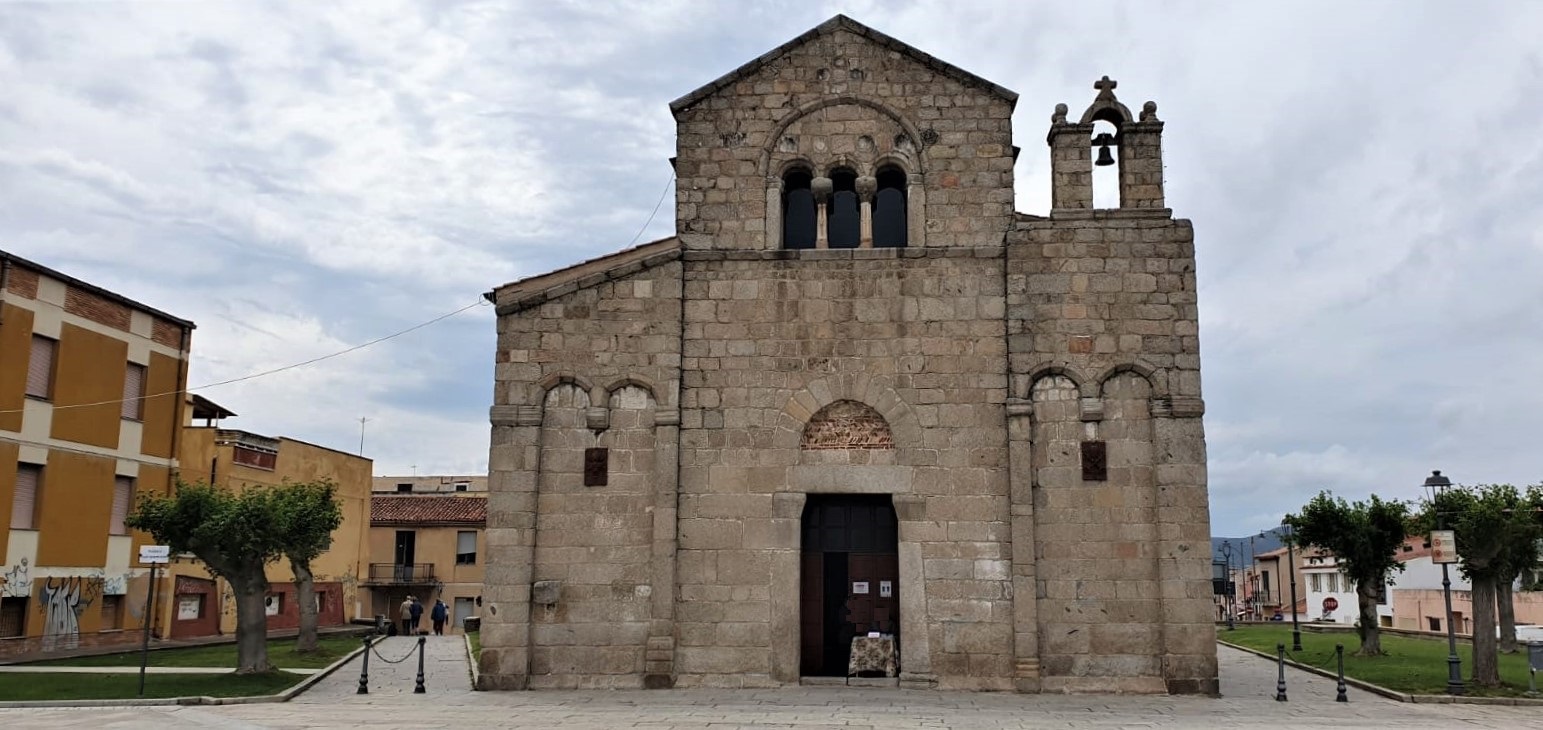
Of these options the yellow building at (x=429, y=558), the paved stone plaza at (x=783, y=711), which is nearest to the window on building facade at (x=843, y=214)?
the paved stone plaza at (x=783, y=711)

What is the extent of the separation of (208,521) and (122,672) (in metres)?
4.11

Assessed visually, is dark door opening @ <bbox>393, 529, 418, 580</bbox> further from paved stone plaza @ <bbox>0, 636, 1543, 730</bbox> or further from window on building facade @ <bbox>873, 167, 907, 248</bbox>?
window on building facade @ <bbox>873, 167, 907, 248</bbox>

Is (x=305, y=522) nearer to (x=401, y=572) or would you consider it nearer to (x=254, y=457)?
(x=254, y=457)

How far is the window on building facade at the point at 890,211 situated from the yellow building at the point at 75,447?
21.6 meters

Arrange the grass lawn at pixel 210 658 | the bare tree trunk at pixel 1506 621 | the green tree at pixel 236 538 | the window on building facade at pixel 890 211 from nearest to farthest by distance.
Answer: the window on building facade at pixel 890 211, the green tree at pixel 236 538, the grass lawn at pixel 210 658, the bare tree trunk at pixel 1506 621

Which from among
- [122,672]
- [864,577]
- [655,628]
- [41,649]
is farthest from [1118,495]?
[41,649]

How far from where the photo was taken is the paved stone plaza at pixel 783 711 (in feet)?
47.1

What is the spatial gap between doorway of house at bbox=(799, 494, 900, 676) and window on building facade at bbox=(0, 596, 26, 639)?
20888mm

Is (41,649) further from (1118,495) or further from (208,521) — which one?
(1118,495)

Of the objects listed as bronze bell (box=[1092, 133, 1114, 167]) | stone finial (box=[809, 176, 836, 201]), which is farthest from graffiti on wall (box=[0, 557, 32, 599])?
bronze bell (box=[1092, 133, 1114, 167])

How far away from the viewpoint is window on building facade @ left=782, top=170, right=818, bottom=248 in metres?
19.6

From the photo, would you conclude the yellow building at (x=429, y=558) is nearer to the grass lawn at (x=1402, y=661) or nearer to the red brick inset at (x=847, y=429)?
the grass lawn at (x=1402, y=661)

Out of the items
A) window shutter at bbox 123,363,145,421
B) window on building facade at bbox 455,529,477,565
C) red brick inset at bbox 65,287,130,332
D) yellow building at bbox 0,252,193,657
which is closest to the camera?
yellow building at bbox 0,252,193,657

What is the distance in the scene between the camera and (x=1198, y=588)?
17.2m
